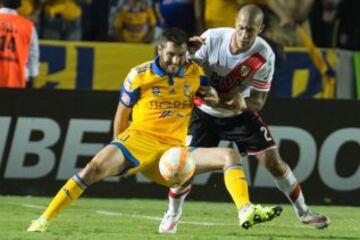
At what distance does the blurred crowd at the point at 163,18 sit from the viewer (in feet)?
49.4

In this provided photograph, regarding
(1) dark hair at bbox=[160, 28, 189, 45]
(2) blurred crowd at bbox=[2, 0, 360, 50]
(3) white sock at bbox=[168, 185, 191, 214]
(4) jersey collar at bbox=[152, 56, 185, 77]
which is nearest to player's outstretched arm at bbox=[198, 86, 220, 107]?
(4) jersey collar at bbox=[152, 56, 185, 77]

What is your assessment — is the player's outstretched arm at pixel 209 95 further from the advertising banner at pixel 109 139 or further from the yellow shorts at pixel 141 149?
the advertising banner at pixel 109 139

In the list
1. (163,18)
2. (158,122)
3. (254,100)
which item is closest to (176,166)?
(158,122)

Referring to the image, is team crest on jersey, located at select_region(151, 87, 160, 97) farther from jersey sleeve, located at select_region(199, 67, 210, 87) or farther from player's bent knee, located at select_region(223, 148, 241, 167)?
player's bent knee, located at select_region(223, 148, 241, 167)

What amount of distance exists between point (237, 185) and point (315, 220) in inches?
48.5

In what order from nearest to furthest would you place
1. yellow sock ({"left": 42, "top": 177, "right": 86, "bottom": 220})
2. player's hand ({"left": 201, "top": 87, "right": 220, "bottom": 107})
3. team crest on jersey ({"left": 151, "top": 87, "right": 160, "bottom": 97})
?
yellow sock ({"left": 42, "top": 177, "right": 86, "bottom": 220}) < team crest on jersey ({"left": 151, "top": 87, "right": 160, "bottom": 97}) < player's hand ({"left": 201, "top": 87, "right": 220, "bottom": 107})

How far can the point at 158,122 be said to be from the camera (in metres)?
9.47

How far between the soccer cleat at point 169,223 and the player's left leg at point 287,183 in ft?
3.23

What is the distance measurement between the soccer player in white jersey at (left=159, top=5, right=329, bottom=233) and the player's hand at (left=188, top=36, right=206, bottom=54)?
0.01 m

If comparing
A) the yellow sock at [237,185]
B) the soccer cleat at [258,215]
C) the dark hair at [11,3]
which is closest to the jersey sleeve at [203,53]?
the yellow sock at [237,185]

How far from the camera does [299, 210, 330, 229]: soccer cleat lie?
33.7 feet

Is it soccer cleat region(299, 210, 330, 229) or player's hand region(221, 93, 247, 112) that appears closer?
player's hand region(221, 93, 247, 112)

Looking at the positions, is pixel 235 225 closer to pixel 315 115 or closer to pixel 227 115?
pixel 227 115

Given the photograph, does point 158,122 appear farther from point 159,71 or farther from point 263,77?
point 263,77
